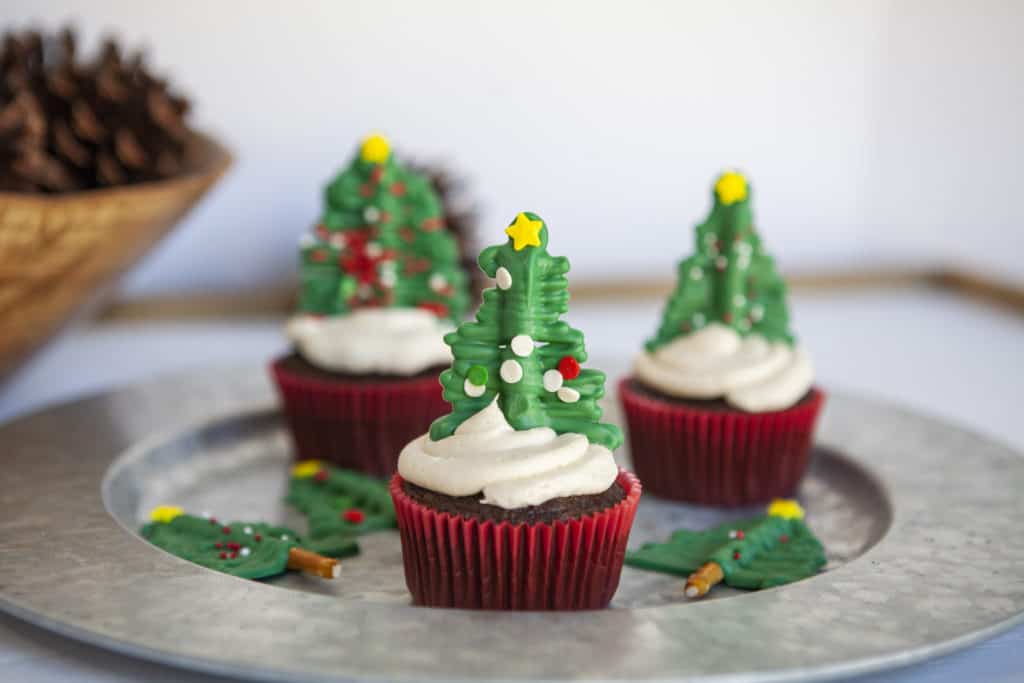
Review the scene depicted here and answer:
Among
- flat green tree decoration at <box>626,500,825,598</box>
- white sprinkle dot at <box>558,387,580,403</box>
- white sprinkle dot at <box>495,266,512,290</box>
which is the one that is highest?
white sprinkle dot at <box>495,266,512,290</box>

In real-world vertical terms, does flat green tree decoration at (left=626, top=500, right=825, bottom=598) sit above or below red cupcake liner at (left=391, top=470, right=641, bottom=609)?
below

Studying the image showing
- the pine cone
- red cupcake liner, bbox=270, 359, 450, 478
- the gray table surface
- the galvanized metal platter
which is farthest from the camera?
the gray table surface

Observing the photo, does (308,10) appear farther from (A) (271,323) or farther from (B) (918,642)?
(B) (918,642)

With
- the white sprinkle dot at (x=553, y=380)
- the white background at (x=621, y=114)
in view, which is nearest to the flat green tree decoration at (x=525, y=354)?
the white sprinkle dot at (x=553, y=380)

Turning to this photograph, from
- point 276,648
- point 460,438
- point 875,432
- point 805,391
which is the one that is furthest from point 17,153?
point 875,432

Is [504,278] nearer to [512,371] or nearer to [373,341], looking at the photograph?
[512,371]

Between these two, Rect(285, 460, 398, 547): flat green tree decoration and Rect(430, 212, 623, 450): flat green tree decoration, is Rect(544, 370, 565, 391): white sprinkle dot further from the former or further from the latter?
Rect(285, 460, 398, 547): flat green tree decoration

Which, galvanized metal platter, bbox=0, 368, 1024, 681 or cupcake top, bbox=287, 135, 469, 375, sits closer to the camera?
galvanized metal platter, bbox=0, 368, 1024, 681

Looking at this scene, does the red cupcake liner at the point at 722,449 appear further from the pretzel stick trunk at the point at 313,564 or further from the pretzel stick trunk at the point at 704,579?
the pretzel stick trunk at the point at 313,564

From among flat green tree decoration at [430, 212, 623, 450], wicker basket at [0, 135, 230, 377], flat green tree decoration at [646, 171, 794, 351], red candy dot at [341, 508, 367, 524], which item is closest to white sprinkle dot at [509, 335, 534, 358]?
flat green tree decoration at [430, 212, 623, 450]
